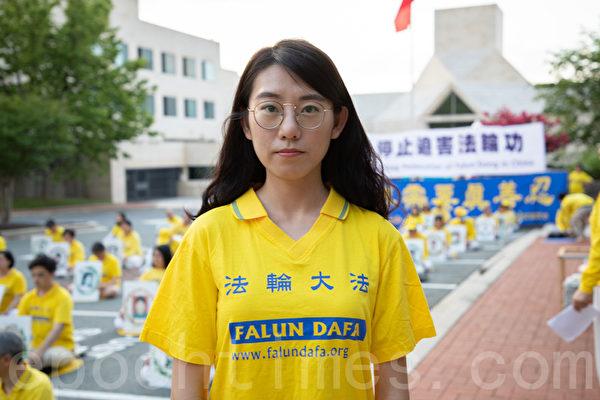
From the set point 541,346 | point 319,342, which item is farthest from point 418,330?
point 541,346

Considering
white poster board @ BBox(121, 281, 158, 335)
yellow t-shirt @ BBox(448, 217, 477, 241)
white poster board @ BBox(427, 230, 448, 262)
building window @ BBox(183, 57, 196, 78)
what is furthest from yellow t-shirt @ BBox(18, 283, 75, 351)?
building window @ BBox(183, 57, 196, 78)

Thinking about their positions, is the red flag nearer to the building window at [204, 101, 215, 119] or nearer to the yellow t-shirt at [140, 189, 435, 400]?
the yellow t-shirt at [140, 189, 435, 400]

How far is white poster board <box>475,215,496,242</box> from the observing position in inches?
666

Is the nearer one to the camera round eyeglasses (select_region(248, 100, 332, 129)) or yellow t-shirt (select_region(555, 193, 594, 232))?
round eyeglasses (select_region(248, 100, 332, 129))

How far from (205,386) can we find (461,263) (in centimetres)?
1202

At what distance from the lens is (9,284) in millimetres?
7277

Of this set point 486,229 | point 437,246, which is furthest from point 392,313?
point 486,229

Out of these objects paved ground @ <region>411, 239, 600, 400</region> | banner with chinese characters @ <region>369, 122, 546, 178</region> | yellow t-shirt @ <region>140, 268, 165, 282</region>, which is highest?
banner with chinese characters @ <region>369, 122, 546, 178</region>

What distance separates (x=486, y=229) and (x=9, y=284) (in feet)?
41.0

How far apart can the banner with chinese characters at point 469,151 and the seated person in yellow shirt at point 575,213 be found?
0.87 m

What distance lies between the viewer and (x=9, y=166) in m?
21.7

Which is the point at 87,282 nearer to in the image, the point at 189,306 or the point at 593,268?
the point at 593,268

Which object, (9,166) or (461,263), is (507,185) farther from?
(9,166)

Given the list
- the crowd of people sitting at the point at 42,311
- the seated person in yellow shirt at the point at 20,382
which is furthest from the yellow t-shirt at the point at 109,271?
the seated person in yellow shirt at the point at 20,382
